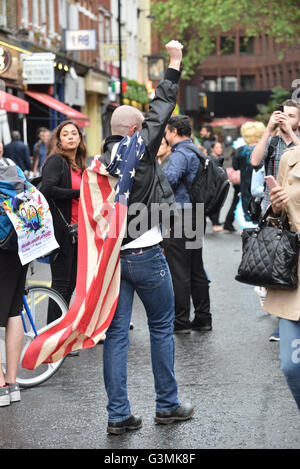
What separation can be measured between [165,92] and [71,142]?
2.56 m

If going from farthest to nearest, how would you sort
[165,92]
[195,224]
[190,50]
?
[190,50] → [195,224] → [165,92]

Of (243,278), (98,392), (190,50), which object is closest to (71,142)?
(98,392)

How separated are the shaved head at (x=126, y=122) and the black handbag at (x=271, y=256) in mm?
991

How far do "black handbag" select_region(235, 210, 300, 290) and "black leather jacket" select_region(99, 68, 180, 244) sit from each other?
690mm

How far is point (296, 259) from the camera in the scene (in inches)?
179

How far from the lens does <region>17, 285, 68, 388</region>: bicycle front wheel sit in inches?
260

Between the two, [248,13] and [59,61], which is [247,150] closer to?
[59,61]

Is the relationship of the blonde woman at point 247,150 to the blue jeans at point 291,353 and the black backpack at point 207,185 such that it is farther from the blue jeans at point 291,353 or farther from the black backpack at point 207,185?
the blue jeans at point 291,353

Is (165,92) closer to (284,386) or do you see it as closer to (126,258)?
(126,258)

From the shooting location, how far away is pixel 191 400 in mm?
6020

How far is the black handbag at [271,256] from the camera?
4504 millimetres

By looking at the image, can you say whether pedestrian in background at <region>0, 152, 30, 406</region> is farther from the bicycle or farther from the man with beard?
the man with beard

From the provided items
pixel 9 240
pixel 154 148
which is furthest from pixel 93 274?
pixel 9 240

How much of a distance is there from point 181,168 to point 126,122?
8.80ft
